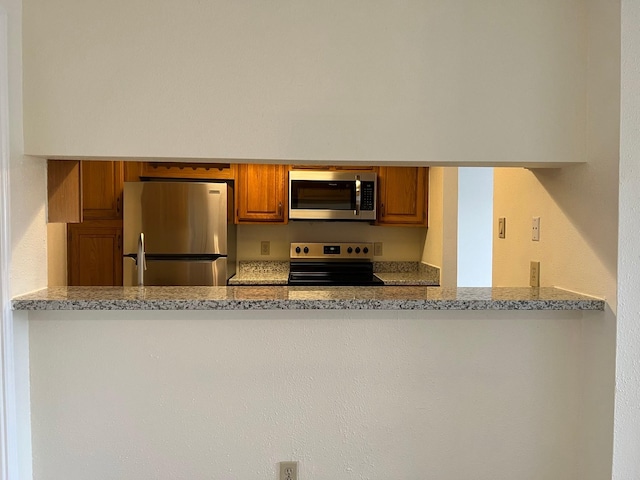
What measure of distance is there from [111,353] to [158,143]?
2.55 ft

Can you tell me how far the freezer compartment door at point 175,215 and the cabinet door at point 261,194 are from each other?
0.45 meters

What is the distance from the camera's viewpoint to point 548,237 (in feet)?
6.44

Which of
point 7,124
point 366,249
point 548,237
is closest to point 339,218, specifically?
point 366,249

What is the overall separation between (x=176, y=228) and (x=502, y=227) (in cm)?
211

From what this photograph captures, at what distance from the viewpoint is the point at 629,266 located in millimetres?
1584


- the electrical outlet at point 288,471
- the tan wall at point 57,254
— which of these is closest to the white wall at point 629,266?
the electrical outlet at point 288,471

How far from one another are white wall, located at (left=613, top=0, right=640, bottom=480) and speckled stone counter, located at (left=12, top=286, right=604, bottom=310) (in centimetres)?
11

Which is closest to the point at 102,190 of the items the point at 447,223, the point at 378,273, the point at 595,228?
the point at 378,273

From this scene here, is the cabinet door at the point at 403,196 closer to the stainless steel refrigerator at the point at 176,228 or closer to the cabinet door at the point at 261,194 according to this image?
the cabinet door at the point at 261,194

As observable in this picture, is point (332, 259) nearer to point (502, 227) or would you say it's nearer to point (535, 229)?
point (502, 227)

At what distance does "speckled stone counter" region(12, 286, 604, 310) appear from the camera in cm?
160

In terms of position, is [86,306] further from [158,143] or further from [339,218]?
[339,218]

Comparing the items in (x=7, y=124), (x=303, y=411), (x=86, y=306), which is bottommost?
(x=303, y=411)

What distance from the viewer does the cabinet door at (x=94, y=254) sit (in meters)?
3.67
